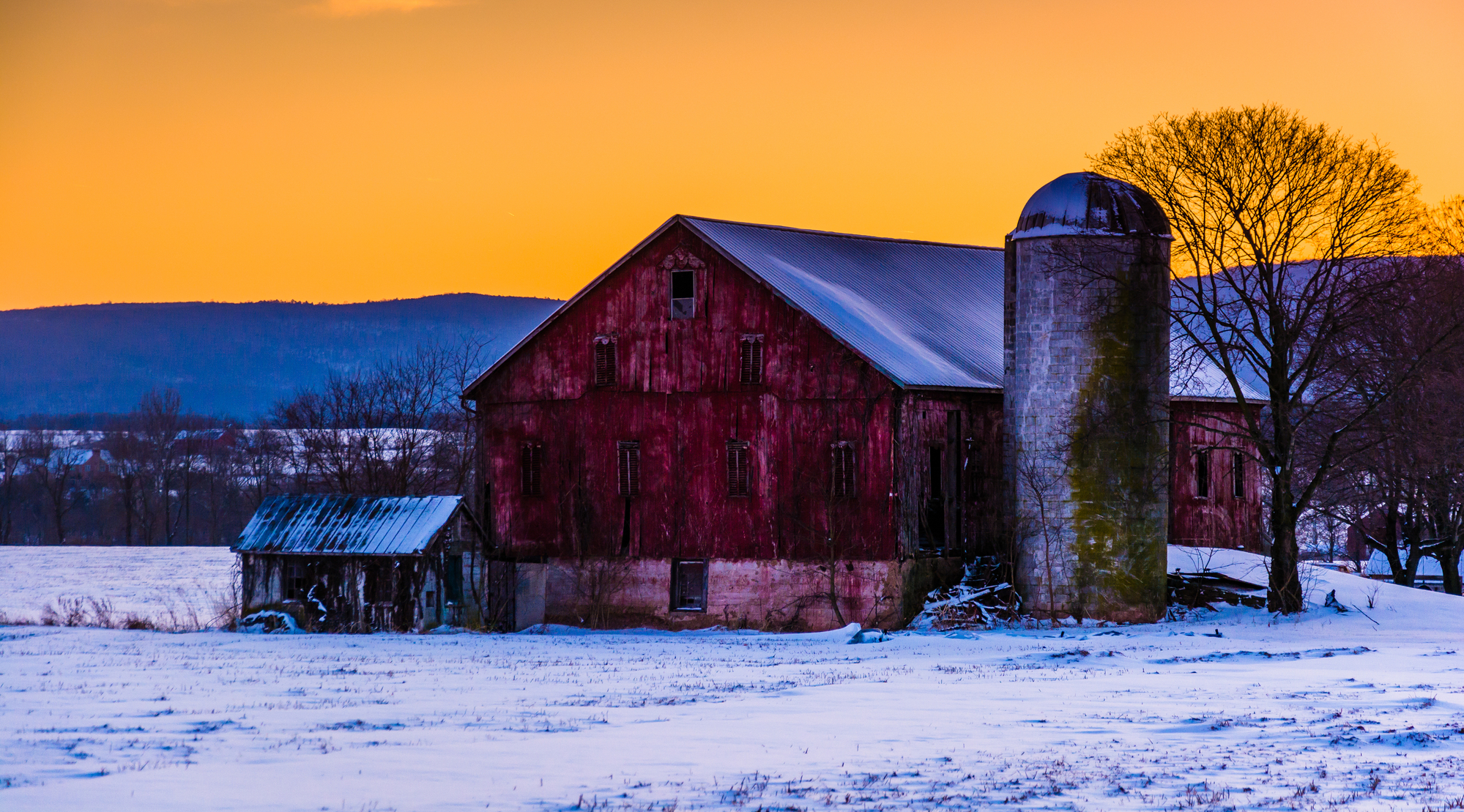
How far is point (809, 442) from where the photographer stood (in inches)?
1351

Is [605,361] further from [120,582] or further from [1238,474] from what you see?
[120,582]

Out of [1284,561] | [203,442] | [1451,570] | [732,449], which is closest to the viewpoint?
[1284,561]

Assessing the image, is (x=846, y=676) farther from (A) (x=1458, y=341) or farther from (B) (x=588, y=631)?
(A) (x=1458, y=341)

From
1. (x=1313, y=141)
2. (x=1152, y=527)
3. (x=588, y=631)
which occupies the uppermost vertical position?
(x=1313, y=141)

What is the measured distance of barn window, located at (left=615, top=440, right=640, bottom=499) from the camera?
36.0 metres

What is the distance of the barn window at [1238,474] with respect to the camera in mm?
42062

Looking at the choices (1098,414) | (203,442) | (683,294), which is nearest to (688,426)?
(683,294)

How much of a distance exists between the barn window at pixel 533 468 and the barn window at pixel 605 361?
6.83 ft

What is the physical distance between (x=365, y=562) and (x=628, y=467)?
579cm

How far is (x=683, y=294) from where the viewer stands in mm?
35719

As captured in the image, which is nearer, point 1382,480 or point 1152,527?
point 1152,527

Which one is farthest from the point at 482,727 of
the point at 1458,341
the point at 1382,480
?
the point at 1382,480

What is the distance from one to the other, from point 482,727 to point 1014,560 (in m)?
18.7

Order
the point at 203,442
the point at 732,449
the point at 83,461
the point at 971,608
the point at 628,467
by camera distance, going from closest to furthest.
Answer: the point at 971,608, the point at 732,449, the point at 628,467, the point at 203,442, the point at 83,461
